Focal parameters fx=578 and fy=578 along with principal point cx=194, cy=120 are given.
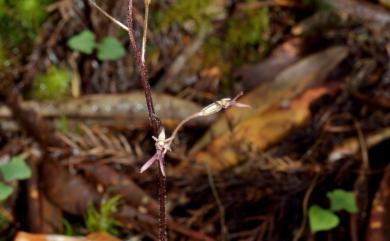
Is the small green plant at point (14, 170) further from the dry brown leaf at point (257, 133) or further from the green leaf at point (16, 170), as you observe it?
the dry brown leaf at point (257, 133)

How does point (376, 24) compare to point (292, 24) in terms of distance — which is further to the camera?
point (292, 24)

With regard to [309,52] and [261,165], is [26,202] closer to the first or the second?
[261,165]

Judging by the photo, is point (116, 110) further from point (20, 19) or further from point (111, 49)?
point (20, 19)

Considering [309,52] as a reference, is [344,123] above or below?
below

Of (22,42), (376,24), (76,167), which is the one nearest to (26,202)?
(76,167)

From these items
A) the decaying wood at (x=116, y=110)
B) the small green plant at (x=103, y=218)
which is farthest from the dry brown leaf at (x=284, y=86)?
the small green plant at (x=103, y=218)

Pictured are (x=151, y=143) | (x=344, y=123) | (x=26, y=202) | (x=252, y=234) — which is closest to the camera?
(x=252, y=234)

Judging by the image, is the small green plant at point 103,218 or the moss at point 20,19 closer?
the small green plant at point 103,218
